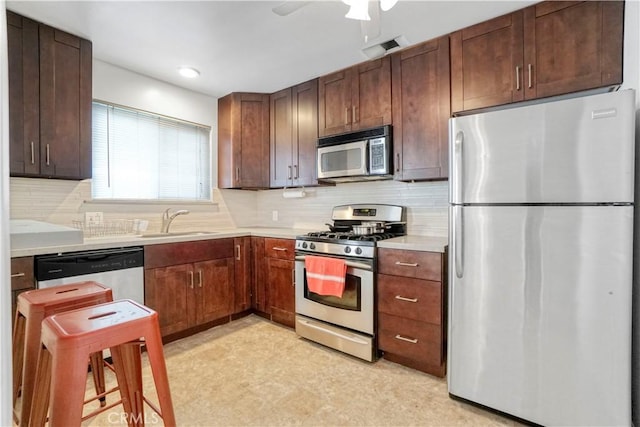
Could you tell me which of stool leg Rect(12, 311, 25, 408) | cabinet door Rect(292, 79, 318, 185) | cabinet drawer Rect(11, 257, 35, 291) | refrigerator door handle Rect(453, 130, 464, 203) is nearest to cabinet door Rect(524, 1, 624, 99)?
refrigerator door handle Rect(453, 130, 464, 203)

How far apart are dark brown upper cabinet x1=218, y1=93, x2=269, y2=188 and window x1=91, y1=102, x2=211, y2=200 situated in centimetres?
35

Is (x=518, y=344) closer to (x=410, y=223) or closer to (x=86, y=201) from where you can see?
(x=410, y=223)

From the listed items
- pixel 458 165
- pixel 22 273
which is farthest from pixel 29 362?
pixel 458 165

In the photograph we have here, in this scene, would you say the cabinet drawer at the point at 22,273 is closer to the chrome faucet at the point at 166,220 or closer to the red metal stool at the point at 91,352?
the red metal stool at the point at 91,352

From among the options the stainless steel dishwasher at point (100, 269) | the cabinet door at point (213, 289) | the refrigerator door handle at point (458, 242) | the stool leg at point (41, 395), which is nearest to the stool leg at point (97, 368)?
the stool leg at point (41, 395)

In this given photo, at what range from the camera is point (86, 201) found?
2.57m

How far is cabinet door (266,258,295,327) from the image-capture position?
9.23 feet

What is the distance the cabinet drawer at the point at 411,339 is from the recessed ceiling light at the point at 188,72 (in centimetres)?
263

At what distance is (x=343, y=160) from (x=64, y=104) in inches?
84.5

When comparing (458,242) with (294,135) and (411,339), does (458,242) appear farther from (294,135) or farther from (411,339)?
(294,135)

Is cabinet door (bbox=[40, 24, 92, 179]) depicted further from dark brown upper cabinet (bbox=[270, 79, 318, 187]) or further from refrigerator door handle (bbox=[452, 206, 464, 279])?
refrigerator door handle (bbox=[452, 206, 464, 279])

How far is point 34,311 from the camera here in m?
1.29

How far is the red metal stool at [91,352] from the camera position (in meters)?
0.95

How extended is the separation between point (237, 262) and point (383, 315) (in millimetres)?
1508
